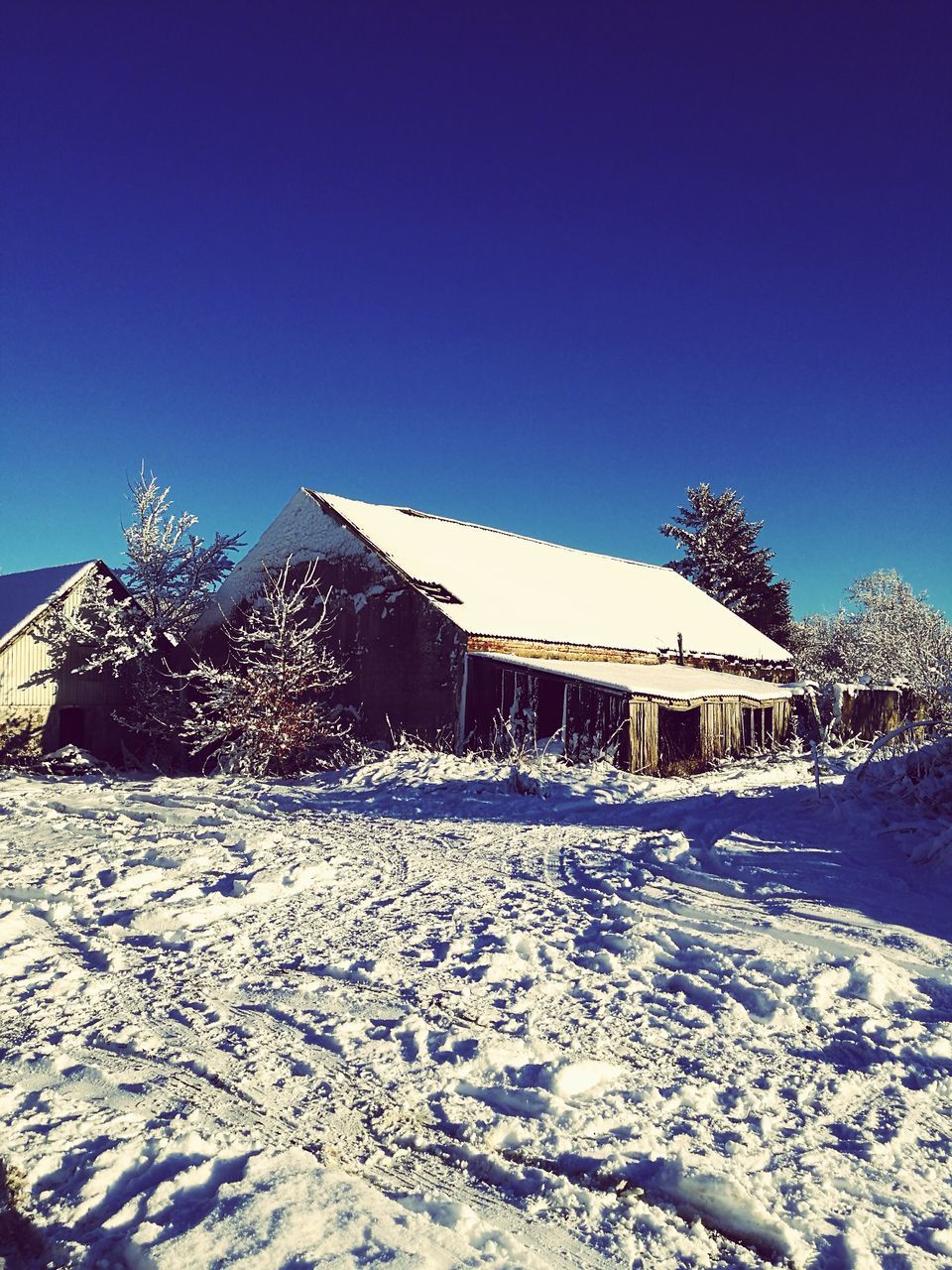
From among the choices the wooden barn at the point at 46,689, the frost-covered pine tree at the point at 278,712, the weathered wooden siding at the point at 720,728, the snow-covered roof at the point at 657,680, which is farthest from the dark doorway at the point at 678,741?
the wooden barn at the point at 46,689

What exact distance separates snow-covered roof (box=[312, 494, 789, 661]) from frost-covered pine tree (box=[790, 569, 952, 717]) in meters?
16.1

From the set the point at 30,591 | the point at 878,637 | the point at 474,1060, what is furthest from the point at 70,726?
the point at 878,637

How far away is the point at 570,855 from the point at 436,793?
4375 mm

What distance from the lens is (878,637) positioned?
4819cm

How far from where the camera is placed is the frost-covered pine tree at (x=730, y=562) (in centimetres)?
4375

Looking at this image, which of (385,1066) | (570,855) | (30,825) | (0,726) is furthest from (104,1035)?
(0,726)

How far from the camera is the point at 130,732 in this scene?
2216 centimetres

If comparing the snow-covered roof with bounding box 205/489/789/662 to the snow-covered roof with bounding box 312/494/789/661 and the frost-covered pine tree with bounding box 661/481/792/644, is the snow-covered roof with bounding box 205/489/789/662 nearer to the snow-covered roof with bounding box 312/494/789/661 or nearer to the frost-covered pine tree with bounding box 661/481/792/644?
the snow-covered roof with bounding box 312/494/789/661

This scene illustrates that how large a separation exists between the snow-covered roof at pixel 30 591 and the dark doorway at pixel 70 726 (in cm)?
259

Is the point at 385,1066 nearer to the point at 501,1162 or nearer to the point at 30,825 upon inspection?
the point at 501,1162

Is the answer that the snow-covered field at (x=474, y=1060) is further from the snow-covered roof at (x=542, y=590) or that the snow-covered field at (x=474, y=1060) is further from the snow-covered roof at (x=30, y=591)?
the snow-covered roof at (x=30, y=591)

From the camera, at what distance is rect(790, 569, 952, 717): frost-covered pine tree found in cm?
4353

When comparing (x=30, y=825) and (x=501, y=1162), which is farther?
(x=30, y=825)

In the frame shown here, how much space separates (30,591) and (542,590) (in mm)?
15557
